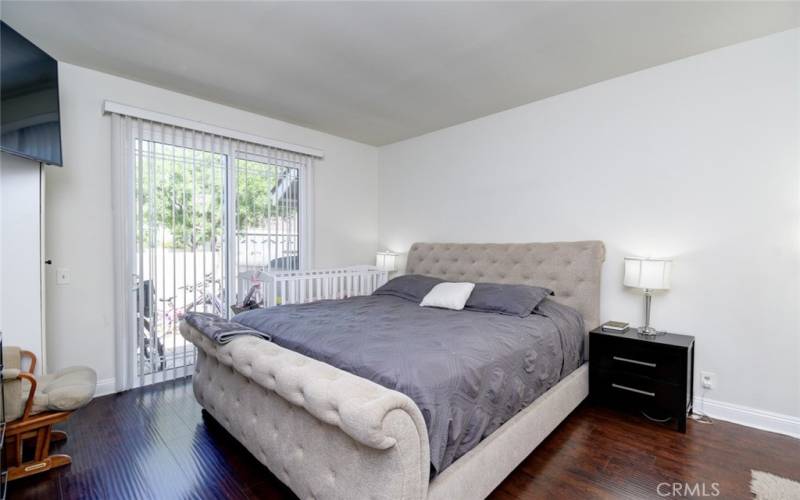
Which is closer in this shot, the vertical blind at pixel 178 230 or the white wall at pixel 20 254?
the white wall at pixel 20 254

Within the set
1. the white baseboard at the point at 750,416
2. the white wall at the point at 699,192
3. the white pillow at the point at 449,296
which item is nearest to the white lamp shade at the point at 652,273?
the white wall at the point at 699,192

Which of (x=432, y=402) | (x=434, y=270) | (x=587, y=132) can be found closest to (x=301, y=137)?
(x=434, y=270)

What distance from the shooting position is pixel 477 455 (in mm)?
1538

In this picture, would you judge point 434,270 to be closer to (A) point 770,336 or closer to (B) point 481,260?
(B) point 481,260

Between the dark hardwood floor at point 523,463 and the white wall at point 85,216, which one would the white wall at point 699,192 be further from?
the white wall at point 85,216

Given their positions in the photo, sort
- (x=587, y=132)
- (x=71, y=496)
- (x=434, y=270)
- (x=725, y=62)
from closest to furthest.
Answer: (x=71, y=496) → (x=725, y=62) → (x=587, y=132) → (x=434, y=270)

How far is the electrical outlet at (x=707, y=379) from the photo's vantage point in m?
2.55

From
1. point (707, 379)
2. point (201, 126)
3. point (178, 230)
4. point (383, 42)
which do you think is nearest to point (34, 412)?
point (178, 230)

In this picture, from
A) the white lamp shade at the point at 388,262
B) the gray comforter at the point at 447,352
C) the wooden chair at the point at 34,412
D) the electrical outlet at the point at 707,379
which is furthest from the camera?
the white lamp shade at the point at 388,262

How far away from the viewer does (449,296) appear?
9.80 feet

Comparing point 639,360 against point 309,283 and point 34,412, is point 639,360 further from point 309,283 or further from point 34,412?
point 34,412

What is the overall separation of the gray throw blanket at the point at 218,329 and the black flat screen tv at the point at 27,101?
54.8 inches

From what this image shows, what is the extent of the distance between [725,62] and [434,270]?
9.48ft

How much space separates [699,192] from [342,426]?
9.71ft
